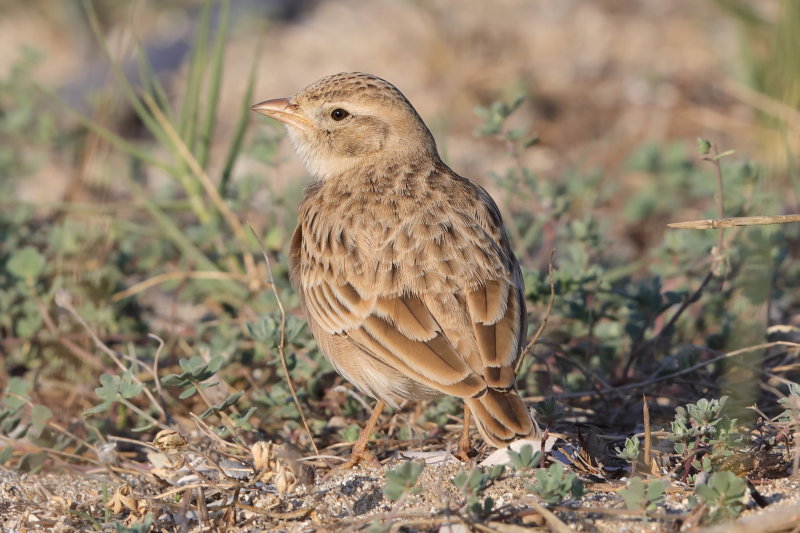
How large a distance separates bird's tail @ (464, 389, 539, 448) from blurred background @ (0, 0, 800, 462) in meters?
0.92

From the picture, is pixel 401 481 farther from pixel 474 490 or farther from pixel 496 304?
pixel 496 304

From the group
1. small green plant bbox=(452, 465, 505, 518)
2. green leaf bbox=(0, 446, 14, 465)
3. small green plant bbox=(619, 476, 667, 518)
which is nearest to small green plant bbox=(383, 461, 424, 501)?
small green plant bbox=(452, 465, 505, 518)

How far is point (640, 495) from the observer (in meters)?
3.13

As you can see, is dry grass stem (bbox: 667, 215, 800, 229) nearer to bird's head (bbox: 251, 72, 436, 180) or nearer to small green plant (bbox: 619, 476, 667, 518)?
small green plant (bbox: 619, 476, 667, 518)

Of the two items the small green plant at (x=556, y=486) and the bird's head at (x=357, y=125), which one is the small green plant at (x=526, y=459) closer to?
the small green plant at (x=556, y=486)

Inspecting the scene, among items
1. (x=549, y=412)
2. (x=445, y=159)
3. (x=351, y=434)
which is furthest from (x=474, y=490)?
(x=445, y=159)

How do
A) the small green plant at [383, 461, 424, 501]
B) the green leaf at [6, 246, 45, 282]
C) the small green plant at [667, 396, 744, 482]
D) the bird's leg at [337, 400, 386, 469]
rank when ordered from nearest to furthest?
the small green plant at [383, 461, 424, 501] → the small green plant at [667, 396, 744, 482] → the bird's leg at [337, 400, 386, 469] → the green leaf at [6, 246, 45, 282]

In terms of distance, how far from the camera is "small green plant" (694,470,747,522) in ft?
9.97

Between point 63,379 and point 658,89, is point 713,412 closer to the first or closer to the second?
A: point 63,379

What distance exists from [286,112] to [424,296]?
4.99ft

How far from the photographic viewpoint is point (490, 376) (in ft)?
11.4

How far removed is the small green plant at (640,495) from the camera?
311 centimetres

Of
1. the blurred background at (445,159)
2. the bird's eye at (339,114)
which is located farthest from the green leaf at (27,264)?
the bird's eye at (339,114)

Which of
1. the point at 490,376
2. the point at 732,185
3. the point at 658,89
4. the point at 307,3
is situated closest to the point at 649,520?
the point at 490,376
